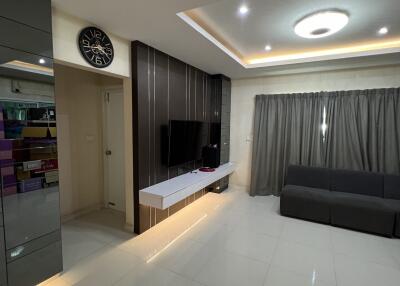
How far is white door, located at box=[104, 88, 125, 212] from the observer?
347 centimetres

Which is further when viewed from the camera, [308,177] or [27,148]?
[308,177]

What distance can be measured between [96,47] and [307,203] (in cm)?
→ 352

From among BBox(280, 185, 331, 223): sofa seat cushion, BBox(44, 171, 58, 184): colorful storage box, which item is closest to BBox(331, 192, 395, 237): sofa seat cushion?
BBox(280, 185, 331, 223): sofa seat cushion

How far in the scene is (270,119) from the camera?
173 inches

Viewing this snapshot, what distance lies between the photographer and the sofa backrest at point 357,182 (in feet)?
11.1

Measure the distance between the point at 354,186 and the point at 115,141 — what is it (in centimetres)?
400

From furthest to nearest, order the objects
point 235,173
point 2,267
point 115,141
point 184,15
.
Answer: point 235,173 < point 115,141 < point 184,15 < point 2,267

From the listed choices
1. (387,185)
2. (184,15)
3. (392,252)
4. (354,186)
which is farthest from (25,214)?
(387,185)

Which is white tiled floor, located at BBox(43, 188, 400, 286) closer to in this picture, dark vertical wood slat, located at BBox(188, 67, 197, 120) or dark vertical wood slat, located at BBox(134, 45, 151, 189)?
dark vertical wood slat, located at BBox(134, 45, 151, 189)

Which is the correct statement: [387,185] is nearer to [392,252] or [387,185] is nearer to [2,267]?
[392,252]

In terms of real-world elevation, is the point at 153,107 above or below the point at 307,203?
above

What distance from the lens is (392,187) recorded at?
3305mm

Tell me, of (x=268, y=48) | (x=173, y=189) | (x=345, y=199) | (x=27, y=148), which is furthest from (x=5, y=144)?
(x=345, y=199)

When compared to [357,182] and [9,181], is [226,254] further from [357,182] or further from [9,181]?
[357,182]
